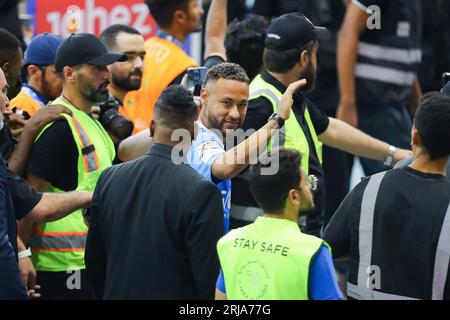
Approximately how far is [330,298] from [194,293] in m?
0.77

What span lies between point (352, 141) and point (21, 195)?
2.24m

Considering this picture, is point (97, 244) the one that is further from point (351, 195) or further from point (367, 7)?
point (367, 7)

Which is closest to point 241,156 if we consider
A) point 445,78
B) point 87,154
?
point 87,154

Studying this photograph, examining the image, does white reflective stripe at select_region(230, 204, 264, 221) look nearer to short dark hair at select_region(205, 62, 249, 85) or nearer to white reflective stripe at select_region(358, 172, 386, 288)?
→ short dark hair at select_region(205, 62, 249, 85)

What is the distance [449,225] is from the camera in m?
4.97

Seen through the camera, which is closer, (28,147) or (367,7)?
(28,147)

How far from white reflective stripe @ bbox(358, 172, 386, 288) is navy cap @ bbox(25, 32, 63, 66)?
250cm

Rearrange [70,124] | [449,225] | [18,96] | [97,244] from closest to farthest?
1. [449,225]
2. [97,244]
3. [70,124]
4. [18,96]

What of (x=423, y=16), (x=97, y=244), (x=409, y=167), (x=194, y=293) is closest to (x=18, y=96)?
(x=97, y=244)

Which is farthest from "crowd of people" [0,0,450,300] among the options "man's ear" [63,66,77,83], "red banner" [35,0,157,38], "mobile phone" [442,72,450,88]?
"red banner" [35,0,157,38]

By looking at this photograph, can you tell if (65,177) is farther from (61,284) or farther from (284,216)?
(284,216)

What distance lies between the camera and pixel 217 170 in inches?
224

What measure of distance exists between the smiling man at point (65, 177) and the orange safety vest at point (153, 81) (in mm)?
1434

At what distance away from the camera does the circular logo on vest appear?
15.3 feet
